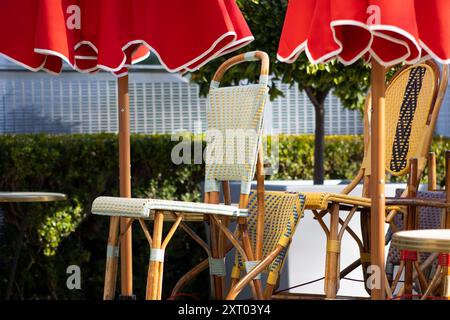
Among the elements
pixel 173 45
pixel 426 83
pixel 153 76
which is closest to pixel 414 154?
pixel 426 83

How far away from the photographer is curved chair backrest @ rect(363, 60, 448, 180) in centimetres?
470

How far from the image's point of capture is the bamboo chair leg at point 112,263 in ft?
12.3

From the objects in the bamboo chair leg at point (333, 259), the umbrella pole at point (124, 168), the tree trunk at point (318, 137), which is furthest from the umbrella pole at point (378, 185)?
the tree trunk at point (318, 137)

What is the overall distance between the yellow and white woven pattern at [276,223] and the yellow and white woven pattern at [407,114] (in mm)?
952

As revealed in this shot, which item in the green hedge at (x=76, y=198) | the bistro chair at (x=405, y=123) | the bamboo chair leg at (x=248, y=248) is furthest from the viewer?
the green hedge at (x=76, y=198)

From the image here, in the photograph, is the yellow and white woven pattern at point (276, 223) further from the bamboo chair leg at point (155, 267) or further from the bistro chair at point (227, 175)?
the bamboo chair leg at point (155, 267)

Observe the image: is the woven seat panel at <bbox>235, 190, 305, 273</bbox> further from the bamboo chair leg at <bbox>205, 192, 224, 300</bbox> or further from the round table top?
the round table top

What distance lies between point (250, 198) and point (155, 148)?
279cm

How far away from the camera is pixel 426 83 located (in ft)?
15.9

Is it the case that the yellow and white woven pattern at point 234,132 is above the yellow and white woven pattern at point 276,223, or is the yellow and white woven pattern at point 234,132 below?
above

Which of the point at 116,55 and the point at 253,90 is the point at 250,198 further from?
the point at 116,55

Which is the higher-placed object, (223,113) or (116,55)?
(116,55)

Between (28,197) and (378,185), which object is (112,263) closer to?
(28,197)

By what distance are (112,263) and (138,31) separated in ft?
3.70
